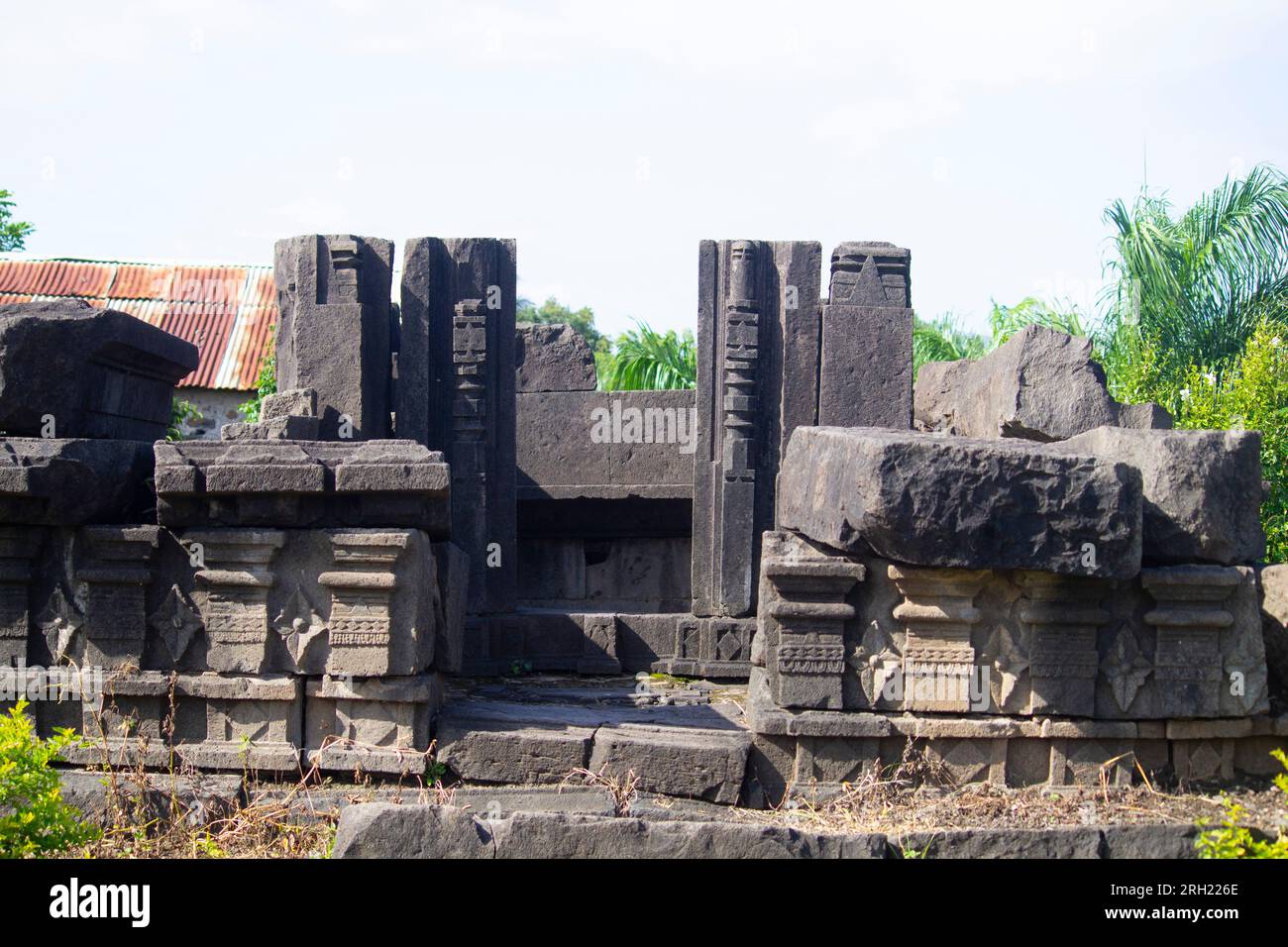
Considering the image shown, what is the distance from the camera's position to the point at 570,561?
9.70 metres

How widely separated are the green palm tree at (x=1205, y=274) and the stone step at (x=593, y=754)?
43.0ft

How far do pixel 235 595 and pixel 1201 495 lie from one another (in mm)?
4126

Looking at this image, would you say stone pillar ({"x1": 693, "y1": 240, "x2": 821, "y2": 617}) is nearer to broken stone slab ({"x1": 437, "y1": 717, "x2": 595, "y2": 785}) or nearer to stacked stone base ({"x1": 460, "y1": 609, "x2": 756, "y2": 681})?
stacked stone base ({"x1": 460, "y1": 609, "x2": 756, "y2": 681})

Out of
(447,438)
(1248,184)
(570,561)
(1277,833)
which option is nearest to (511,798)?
(1277,833)

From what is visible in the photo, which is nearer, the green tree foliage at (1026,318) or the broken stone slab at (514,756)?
the broken stone slab at (514,756)

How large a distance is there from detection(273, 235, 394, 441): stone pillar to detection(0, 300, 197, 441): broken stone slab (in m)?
1.38

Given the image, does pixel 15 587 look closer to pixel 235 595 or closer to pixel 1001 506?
pixel 235 595

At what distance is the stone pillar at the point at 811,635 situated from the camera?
16.0ft

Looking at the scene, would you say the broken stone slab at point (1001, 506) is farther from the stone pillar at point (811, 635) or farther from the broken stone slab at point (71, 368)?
the broken stone slab at point (71, 368)

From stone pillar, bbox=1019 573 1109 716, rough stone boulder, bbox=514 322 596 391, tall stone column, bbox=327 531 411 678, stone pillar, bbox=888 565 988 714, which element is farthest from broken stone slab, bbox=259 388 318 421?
stone pillar, bbox=1019 573 1109 716

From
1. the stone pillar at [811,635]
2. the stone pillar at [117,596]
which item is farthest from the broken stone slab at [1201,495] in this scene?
the stone pillar at [117,596]

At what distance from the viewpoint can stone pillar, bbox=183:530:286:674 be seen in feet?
16.1

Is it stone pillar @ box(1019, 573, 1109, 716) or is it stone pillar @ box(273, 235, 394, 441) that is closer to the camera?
stone pillar @ box(1019, 573, 1109, 716)
